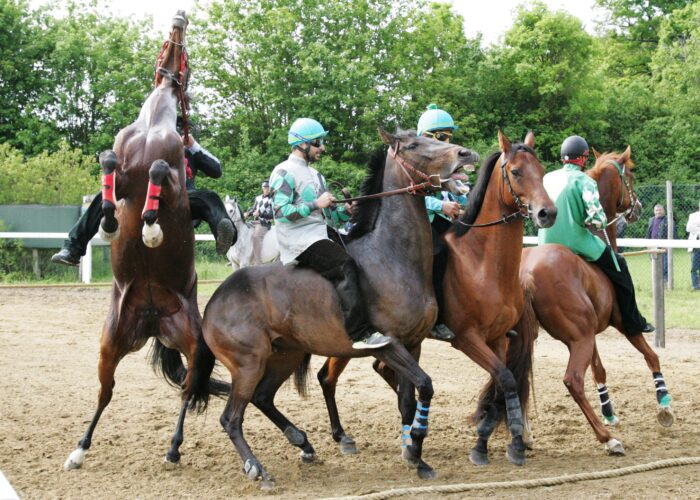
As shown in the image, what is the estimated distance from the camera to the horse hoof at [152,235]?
227 inches

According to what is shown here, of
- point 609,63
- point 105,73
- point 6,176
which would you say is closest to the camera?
point 6,176

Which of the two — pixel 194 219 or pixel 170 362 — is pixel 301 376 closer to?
pixel 170 362

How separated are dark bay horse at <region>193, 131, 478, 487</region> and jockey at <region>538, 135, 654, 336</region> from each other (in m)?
1.50

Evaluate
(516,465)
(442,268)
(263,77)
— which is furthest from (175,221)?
(263,77)

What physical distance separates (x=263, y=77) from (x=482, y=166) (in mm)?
22545

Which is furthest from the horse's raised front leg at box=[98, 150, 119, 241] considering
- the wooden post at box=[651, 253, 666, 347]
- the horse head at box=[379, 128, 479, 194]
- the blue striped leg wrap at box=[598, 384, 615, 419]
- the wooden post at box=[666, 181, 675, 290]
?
the wooden post at box=[666, 181, 675, 290]

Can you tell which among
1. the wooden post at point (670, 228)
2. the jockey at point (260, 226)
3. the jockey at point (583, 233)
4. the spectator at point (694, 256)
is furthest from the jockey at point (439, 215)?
the spectator at point (694, 256)

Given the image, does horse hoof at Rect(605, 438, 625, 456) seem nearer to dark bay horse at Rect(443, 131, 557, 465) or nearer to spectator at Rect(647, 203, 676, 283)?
dark bay horse at Rect(443, 131, 557, 465)

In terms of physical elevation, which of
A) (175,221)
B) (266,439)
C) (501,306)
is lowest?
(266,439)

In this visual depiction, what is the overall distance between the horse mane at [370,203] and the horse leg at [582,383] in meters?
1.90

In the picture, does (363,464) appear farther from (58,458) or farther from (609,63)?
(609,63)

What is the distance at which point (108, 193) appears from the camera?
5859 millimetres

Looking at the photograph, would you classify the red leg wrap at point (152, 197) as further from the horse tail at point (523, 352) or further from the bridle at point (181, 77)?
the horse tail at point (523, 352)

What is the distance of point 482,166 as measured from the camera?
6703 millimetres
